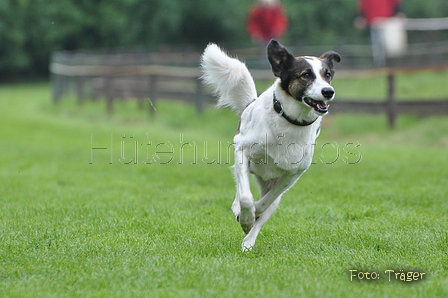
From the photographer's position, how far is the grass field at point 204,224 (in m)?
4.09

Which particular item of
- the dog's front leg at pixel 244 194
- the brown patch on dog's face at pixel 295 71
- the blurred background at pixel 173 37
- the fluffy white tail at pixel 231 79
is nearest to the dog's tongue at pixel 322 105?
the brown patch on dog's face at pixel 295 71

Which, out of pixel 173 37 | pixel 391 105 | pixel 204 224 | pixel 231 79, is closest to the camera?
pixel 204 224

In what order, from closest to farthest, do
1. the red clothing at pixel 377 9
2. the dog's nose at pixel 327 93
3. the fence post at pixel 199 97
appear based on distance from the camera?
1. the dog's nose at pixel 327 93
2. the fence post at pixel 199 97
3. the red clothing at pixel 377 9

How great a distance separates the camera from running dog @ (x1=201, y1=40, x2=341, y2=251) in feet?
16.4

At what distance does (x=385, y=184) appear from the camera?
842cm

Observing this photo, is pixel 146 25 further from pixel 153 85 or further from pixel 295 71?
pixel 295 71

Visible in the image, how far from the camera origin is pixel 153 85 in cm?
1881

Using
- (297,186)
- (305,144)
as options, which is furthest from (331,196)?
(305,144)

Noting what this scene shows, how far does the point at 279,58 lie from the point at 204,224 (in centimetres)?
175

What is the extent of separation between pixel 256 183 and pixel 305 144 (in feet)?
2.86

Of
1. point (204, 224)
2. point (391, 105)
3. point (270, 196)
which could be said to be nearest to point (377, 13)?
point (391, 105)

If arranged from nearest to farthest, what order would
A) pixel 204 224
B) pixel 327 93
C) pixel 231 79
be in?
pixel 327 93 → pixel 204 224 → pixel 231 79

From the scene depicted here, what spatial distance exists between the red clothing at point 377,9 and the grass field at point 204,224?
13269mm

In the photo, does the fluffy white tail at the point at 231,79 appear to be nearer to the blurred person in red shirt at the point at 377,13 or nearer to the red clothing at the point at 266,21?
the red clothing at the point at 266,21
